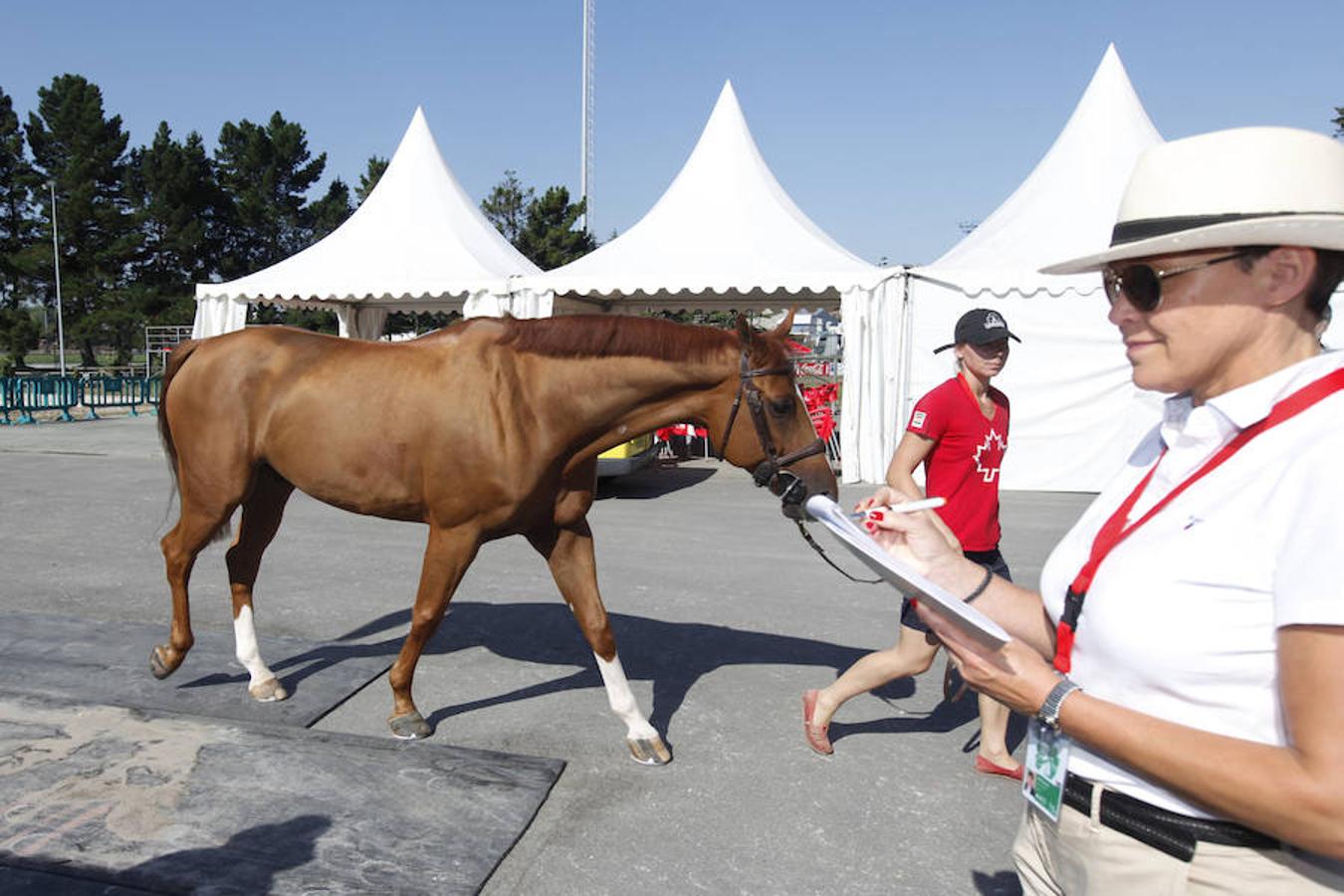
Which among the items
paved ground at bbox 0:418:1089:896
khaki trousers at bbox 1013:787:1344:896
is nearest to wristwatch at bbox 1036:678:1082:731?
khaki trousers at bbox 1013:787:1344:896

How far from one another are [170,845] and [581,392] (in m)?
2.15

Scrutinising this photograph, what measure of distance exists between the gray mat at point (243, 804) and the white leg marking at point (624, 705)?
14.2 inches

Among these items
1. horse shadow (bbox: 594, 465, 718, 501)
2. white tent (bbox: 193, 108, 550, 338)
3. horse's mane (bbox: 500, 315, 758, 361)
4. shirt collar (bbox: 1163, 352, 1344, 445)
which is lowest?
horse shadow (bbox: 594, 465, 718, 501)

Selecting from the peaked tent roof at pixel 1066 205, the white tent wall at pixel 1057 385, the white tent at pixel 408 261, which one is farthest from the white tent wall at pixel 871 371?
the white tent at pixel 408 261

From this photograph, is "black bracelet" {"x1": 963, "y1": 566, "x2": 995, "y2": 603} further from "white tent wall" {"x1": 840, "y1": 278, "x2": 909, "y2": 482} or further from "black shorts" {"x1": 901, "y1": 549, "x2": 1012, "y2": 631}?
"white tent wall" {"x1": 840, "y1": 278, "x2": 909, "y2": 482}

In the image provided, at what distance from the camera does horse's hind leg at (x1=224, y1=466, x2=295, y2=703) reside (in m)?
4.22

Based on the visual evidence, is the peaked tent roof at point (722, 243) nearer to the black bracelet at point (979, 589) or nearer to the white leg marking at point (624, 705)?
the white leg marking at point (624, 705)

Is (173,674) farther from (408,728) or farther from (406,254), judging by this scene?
(406,254)

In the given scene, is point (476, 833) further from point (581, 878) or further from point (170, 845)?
point (170, 845)

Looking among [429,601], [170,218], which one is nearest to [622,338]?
[429,601]

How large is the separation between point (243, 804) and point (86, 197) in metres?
45.7

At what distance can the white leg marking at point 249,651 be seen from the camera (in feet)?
13.7

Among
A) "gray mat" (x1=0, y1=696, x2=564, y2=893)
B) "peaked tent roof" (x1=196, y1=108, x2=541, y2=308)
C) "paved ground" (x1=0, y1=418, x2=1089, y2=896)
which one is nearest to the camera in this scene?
"gray mat" (x1=0, y1=696, x2=564, y2=893)

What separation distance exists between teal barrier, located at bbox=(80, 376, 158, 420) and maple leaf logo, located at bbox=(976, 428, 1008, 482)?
2211 cm
